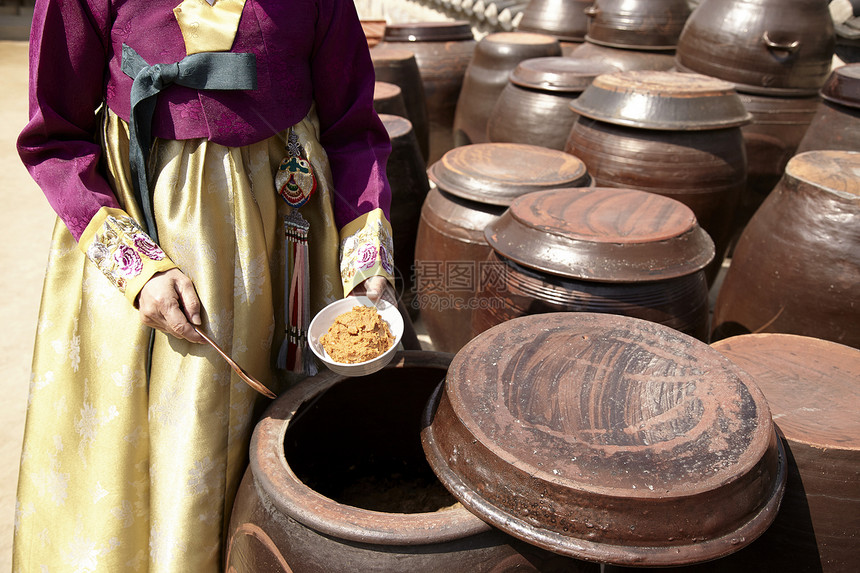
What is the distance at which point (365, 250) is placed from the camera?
1.58 meters

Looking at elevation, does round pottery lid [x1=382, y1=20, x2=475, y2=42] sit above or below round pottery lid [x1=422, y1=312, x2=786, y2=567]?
below

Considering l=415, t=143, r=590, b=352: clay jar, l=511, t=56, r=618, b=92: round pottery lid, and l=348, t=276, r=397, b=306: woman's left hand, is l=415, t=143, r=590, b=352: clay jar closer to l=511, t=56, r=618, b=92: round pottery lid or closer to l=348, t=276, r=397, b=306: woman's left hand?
l=511, t=56, r=618, b=92: round pottery lid

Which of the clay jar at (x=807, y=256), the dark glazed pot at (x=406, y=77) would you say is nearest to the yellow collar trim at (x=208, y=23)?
the clay jar at (x=807, y=256)

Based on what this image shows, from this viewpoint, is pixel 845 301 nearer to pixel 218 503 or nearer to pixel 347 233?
pixel 347 233

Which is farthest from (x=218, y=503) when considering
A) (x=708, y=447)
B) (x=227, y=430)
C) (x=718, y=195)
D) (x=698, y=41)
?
(x=698, y=41)

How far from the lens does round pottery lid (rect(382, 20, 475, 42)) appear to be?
18.4ft

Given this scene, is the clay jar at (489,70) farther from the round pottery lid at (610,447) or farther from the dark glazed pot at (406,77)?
the round pottery lid at (610,447)

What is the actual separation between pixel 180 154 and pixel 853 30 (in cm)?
517

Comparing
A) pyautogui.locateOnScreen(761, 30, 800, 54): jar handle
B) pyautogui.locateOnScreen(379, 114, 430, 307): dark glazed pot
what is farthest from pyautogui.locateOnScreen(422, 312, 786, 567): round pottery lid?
pyautogui.locateOnScreen(761, 30, 800, 54): jar handle

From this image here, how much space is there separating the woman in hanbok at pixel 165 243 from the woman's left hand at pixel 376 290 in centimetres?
1

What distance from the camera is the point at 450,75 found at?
573cm

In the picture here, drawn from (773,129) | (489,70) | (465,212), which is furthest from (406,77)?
(773,129)

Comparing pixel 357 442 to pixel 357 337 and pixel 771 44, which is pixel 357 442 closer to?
pixel 357 337

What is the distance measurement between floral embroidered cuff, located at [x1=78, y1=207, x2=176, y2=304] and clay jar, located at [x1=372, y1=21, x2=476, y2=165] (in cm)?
447
